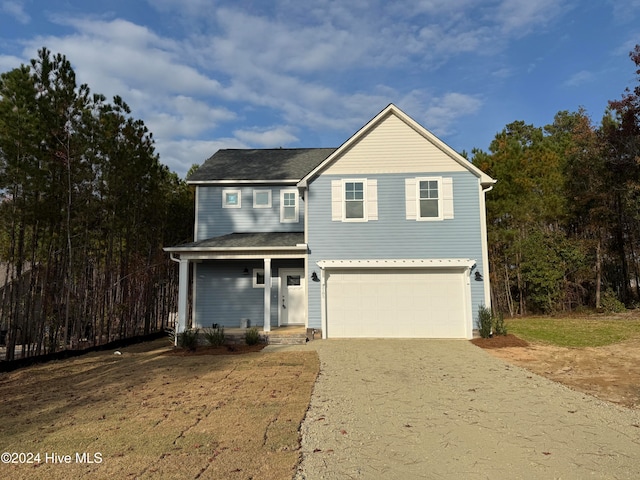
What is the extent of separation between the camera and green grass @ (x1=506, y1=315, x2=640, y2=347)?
11468 mm

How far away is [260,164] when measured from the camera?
647 inches

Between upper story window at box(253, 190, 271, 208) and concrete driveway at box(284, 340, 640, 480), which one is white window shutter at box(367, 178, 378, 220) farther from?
concrete driveway at box(284, 340, 640, 480)

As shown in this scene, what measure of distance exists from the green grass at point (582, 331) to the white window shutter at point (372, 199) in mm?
5727

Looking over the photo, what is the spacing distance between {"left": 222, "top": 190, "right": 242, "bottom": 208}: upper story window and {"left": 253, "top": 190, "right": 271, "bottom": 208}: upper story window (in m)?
0.55

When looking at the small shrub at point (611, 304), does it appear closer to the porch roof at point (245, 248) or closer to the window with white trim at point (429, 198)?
the window with white trim at point (429, 198)

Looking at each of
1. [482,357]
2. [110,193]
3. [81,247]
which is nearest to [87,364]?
[81,247]

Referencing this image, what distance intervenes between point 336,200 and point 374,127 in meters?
2.64

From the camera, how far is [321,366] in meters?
8.84

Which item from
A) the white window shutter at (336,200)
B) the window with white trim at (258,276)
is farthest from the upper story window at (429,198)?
the window with white trim at (258,276)

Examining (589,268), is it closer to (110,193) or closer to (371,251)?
(371,251)

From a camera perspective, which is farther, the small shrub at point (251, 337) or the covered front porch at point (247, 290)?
the covered front porch at point (247, 290)

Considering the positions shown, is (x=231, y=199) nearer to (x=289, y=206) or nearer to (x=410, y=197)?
(x=289, y=206)

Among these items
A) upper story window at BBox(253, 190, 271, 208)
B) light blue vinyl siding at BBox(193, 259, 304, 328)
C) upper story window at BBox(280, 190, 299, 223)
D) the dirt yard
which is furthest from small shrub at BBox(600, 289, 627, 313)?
upper story window at BBox(253, 190, 271, 208)

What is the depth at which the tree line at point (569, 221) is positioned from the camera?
1872cm
